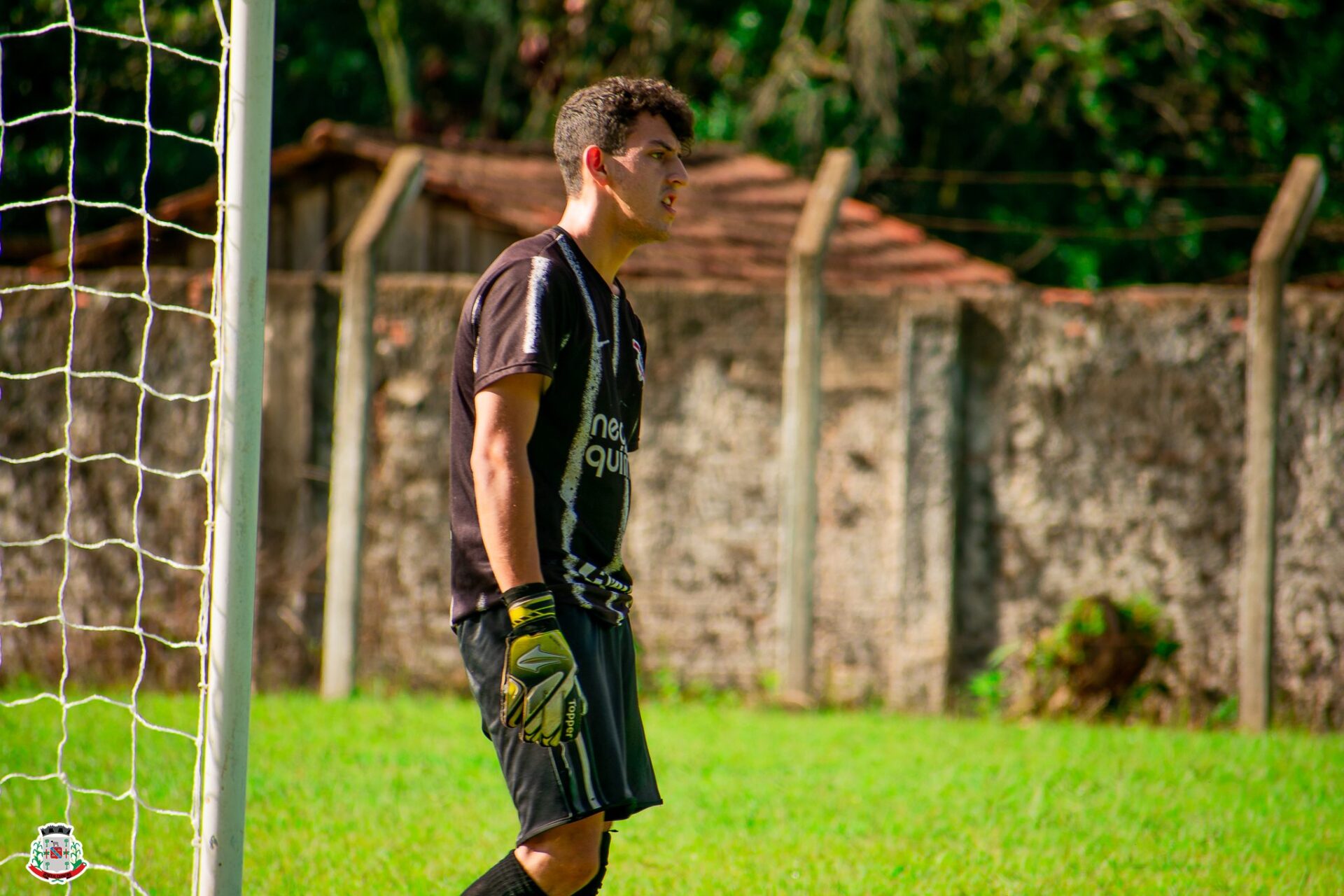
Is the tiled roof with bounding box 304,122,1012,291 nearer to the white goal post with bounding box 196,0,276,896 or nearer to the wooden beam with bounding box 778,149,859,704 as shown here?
the wooden beam with bounding box 778,149,859,704

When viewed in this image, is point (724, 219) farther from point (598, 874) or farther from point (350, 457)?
point (598, 874)

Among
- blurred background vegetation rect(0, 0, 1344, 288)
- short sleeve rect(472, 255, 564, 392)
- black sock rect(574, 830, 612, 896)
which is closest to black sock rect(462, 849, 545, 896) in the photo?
black sock rect(574, 830, 612, 896)

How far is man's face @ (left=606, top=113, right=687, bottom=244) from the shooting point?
2941 millimetres

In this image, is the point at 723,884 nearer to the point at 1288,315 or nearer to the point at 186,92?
the point at 1288,315

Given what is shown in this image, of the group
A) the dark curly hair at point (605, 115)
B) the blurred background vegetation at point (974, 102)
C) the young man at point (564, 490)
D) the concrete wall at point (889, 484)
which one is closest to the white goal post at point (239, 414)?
the young man at point (564, 490)

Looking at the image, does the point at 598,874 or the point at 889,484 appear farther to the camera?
the point at 889,484

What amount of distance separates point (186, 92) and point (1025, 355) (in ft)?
31.9

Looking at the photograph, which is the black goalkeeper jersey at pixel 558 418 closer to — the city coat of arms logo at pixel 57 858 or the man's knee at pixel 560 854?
the man's knee at pixel 560 854

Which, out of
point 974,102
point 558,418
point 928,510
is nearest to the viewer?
point 558,418

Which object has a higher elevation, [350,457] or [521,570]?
[350,457]

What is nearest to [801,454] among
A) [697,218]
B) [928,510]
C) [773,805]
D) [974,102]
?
[928,510]

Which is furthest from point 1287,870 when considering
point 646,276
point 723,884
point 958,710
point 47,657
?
point 47,657

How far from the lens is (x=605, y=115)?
2943mm

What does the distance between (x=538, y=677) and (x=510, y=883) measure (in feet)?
1.51
